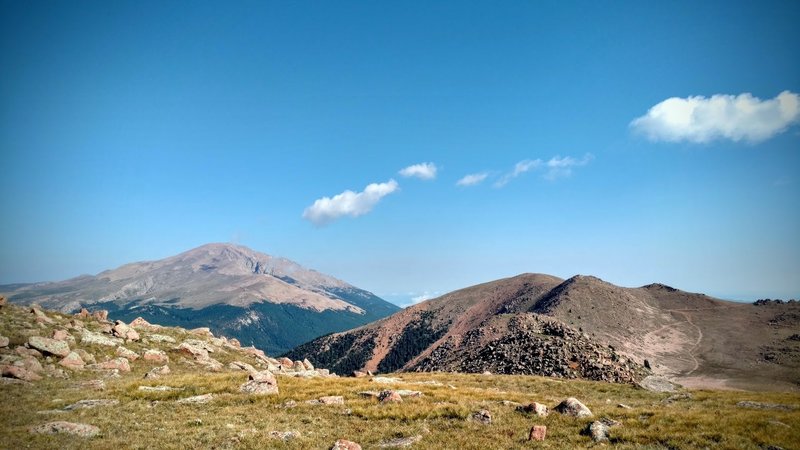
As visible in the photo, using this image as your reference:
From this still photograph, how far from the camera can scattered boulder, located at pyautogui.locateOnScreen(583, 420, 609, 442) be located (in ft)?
62.6

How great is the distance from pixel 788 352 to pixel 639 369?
41.5 metres

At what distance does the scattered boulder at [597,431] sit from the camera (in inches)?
751

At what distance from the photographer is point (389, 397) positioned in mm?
28641

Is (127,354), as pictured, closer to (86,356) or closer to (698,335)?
(86,356)

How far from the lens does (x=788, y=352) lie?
8638cm

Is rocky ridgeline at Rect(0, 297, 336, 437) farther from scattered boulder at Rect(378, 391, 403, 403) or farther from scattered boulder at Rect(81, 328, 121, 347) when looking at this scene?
scattered boulder at Rect(378, 391, 403, 403)

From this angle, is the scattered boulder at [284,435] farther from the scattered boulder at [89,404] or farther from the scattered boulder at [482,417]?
the scattered boulder at [89,404]

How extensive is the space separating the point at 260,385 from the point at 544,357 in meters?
61.8

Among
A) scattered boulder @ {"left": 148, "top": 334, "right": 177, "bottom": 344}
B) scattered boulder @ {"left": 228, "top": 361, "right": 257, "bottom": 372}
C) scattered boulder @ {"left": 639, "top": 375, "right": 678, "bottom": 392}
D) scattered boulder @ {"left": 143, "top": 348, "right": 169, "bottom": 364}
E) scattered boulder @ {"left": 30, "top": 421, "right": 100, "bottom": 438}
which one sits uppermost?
scattered boulder @ {"left": 639, "top": 375, "right": 678, "bottom": 392}

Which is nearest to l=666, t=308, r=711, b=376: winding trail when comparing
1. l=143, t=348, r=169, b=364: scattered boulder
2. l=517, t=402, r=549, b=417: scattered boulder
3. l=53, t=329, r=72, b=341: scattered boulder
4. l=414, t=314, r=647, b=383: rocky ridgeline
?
l=414, t=314, r=647, b=383: rocky ridgeline

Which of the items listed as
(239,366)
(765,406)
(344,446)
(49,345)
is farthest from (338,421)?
(49,345)

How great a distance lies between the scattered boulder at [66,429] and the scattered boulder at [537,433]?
22913 millimetres

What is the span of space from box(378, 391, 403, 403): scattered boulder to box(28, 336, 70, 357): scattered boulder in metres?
33.6

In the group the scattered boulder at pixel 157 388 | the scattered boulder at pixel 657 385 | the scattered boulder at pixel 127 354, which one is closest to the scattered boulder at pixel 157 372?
the scattered boulder at pixel 127 354
